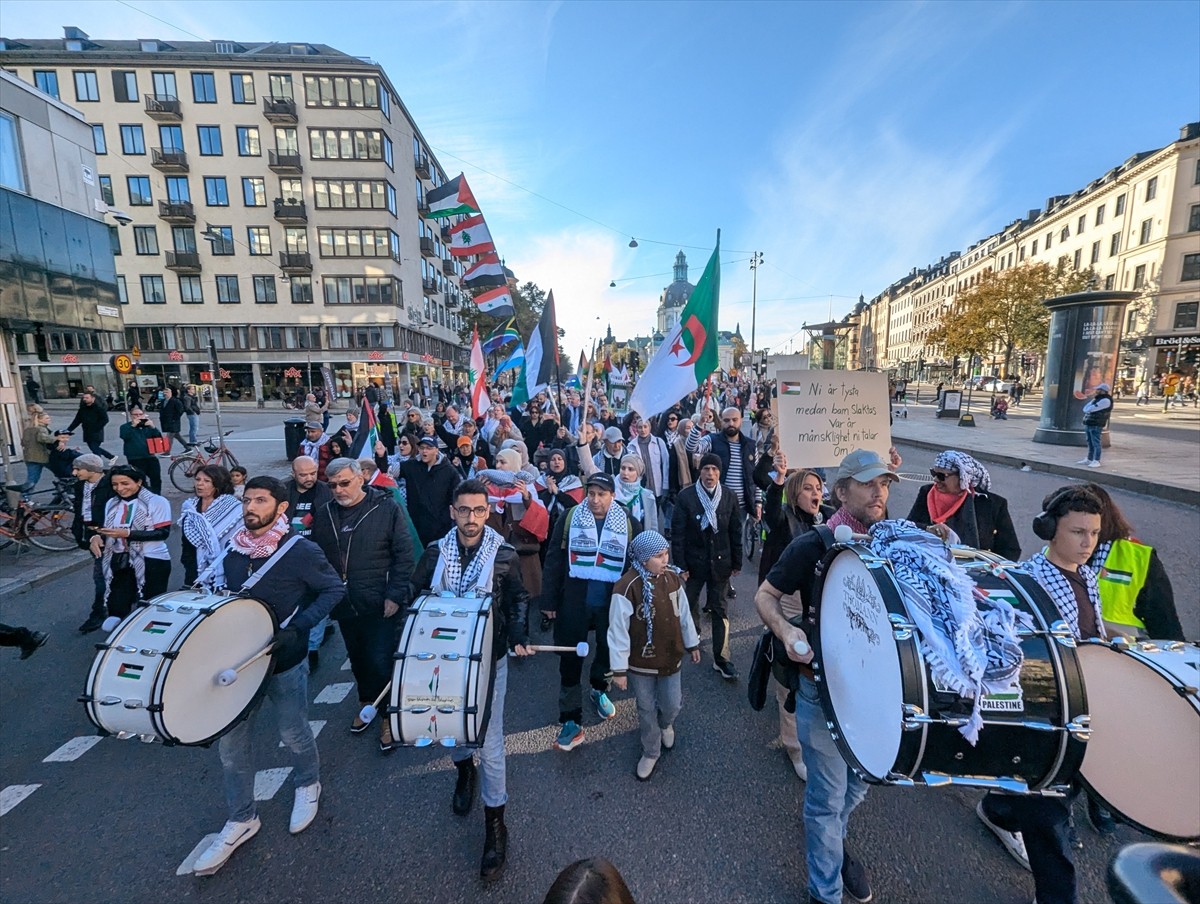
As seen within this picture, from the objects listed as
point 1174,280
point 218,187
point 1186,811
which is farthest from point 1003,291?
point 218,187

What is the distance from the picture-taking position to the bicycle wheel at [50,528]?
712 cm

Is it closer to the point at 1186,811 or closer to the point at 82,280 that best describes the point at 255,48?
the point at 82,280

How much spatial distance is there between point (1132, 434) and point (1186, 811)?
22734 millimetres

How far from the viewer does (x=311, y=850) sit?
110 inches

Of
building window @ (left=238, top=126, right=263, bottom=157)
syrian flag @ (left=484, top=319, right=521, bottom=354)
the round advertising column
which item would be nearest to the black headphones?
syrian flag @ (left=484, top=319, right=521, bottom=354)

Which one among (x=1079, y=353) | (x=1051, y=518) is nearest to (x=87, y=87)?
(x=1051, y=518)

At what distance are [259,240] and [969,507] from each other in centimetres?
4815

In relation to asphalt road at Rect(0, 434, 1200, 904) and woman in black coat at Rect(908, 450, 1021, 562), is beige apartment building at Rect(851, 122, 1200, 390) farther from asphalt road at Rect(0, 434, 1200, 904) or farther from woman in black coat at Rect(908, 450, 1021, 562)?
asphalt road at Rect(0, 434, 1200, 904)

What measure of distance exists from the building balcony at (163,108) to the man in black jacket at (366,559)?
50.9 metres

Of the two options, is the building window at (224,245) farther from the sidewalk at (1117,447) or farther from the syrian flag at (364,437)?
the sidewalk at (1117,447)

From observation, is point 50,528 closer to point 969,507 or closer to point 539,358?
point 539,358

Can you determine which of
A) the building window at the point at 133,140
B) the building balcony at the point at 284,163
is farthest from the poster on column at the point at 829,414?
the building window at the point at 133,140

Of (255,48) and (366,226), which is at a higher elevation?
(255,48)

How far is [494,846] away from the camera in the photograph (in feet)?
8.84
